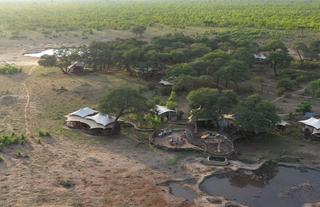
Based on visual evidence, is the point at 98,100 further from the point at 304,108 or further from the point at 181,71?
the point at 304,108

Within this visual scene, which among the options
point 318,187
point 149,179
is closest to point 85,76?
point 149,179

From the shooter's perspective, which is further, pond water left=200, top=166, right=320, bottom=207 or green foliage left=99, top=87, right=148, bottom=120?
green foliage left=99, top=87, right=148, bottom=120

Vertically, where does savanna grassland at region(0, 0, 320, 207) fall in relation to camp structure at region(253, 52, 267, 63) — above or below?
below

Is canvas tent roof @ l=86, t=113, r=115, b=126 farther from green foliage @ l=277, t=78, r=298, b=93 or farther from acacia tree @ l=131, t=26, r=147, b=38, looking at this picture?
acacia tree @ l=131, t=26, r=147, b=38

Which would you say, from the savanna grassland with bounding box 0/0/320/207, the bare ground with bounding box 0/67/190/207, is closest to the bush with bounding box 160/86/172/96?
the savanna grassland with bounding box 0/0/320/207

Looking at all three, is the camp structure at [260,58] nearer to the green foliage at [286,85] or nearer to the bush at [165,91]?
the green foliage at [286,85]

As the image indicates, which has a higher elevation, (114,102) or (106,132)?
(114,102)

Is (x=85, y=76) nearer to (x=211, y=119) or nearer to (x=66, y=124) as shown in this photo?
(x=66, y=124)

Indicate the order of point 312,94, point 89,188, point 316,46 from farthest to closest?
1. point 316,46
2. point 312,94
3. point 89,188
